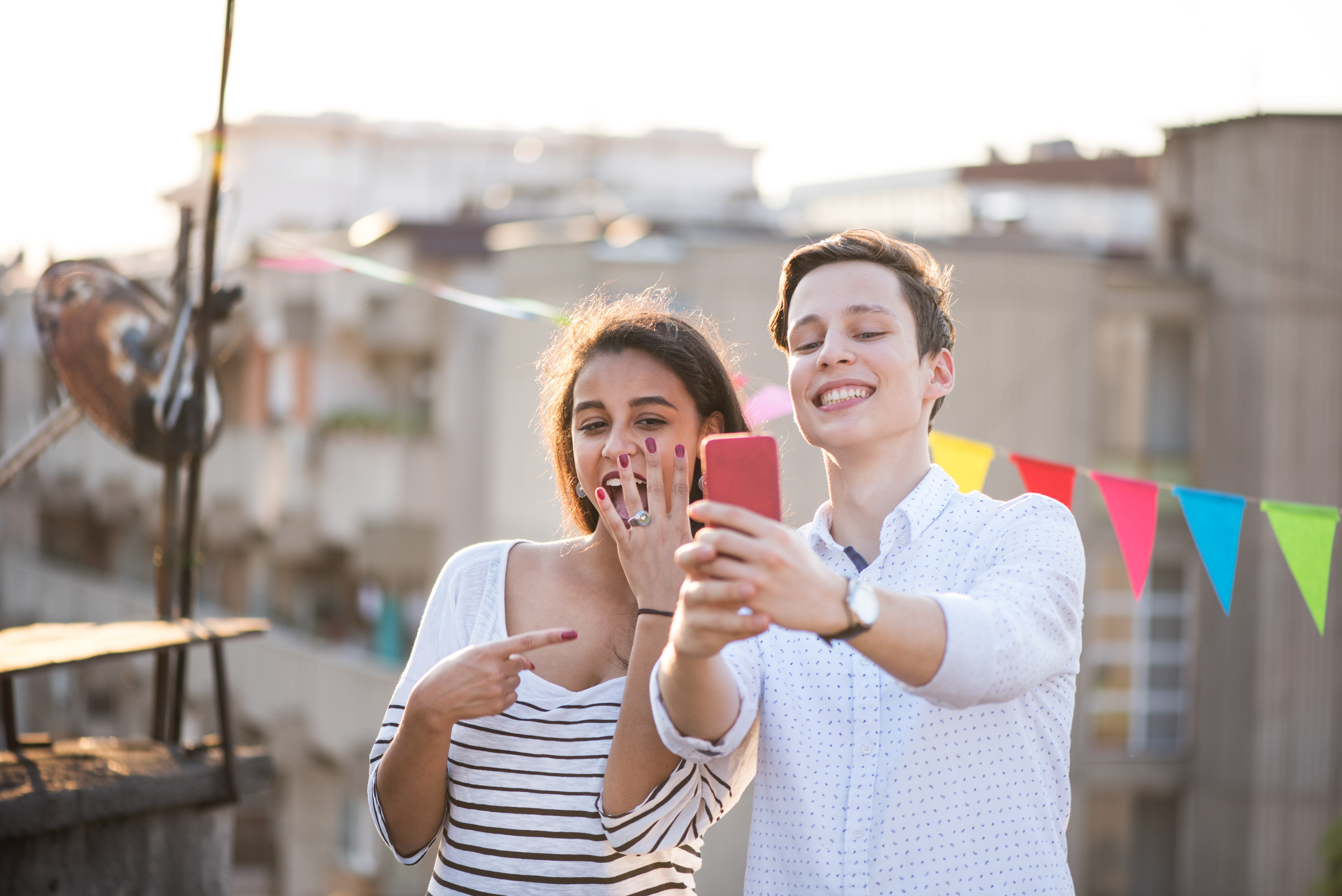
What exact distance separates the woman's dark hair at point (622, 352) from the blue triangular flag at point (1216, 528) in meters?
1.53

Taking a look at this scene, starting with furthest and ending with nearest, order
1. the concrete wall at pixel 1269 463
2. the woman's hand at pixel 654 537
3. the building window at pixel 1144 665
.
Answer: the building window at pixel 1144 665 → the concrete wall at pixel 1269 463 → the woman's hand at pixel 654 537

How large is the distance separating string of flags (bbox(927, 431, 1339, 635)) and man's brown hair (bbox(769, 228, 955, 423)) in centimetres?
106

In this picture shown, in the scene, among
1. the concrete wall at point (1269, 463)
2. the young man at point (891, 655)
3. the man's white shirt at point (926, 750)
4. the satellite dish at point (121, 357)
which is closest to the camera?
the young man at point (891, 655)

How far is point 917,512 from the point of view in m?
2.09

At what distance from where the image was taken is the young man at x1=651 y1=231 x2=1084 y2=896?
5.52ft

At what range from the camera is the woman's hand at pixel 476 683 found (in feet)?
7.07

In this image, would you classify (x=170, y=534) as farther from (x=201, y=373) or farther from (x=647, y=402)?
(x=647, y=402)

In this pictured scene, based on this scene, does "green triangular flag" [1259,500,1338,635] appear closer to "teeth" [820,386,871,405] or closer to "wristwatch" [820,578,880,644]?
"teeth" [820,386,871,405]

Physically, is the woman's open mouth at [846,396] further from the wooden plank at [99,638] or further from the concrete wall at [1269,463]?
the concrete wall at [1269,463]

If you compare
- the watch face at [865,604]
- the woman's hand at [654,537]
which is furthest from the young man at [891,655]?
the woman's hand at [654,537]

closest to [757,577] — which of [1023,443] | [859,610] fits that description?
[859,610]

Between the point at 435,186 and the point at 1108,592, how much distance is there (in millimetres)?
22628

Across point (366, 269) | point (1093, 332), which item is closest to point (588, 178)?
point (1093, 332)

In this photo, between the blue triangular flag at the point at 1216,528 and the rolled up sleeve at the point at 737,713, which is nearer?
the rolled up sleeve at the point at 737,713
